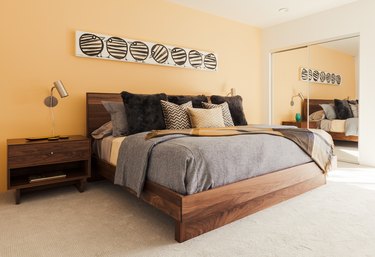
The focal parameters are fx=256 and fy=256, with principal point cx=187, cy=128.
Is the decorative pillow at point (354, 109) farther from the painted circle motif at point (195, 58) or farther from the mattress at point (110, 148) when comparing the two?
the mattress at point (110, 148)

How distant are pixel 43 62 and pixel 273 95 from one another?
13.1 ft

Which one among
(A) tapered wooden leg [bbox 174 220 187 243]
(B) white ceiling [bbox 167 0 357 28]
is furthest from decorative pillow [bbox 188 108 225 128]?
(B) white ceiling [bbox 167 0 357 28]

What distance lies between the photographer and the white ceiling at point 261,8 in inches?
150

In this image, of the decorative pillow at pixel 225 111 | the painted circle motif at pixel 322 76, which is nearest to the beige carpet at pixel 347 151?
the painted circle motif at pixel 322 76

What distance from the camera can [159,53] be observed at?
3.68 meters

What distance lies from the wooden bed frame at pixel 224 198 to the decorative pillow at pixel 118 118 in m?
0.37

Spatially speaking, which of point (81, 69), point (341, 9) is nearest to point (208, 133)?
point (81, 69)

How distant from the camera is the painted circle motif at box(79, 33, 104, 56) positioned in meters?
3.06

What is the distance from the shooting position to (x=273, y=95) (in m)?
5.09

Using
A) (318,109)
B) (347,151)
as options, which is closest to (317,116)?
(318,109)

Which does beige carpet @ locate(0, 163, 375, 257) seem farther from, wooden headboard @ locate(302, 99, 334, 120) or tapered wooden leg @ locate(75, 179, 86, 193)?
wooden headboard @ locate(302, 99, 334, 120)

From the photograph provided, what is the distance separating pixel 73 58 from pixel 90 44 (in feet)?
0.88

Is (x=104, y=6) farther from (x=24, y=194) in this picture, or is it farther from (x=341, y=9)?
(x=341, y=9)

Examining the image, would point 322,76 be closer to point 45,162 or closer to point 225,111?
point 225,111
